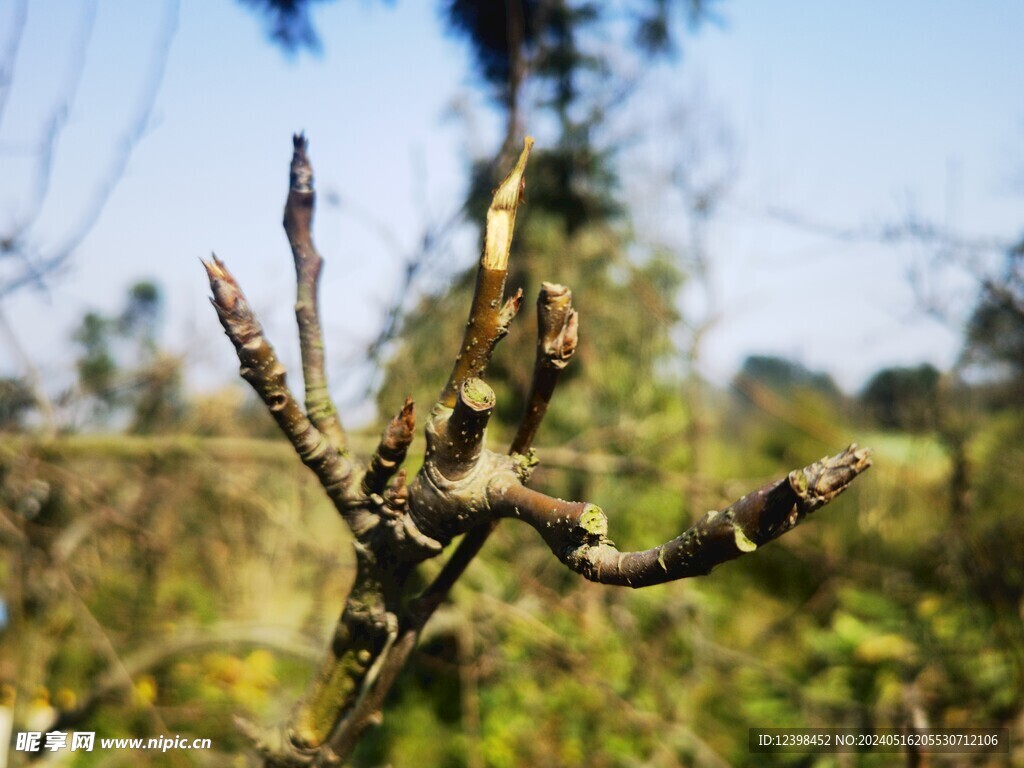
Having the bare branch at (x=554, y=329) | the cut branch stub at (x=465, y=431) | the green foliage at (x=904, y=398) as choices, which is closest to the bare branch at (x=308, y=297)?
the cut branch stub at (x=465, y=431)

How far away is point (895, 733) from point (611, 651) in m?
2.09

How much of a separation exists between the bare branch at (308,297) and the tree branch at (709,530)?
0.42 m

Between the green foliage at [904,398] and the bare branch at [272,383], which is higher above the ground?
the green foliage at [904,398]

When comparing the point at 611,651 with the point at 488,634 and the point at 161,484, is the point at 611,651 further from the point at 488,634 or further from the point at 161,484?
the point at 161,484

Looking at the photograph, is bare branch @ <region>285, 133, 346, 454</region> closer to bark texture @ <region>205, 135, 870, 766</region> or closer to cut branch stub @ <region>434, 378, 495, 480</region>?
bark texture @ <region>205, 135, 870, 766</region>

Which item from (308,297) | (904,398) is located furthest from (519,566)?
(904,398)

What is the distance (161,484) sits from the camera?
3896mm

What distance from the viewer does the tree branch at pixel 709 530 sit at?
594mm

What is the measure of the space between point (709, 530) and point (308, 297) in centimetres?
65

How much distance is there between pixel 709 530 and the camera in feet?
2.06

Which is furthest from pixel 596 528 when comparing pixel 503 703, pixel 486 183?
pixel 503 703

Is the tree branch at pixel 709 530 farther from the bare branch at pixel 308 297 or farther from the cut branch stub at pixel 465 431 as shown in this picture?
the bare branch at pixel 308 297

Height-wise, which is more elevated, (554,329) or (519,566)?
(519,566)

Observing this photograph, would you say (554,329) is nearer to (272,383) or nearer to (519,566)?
(272,383)
